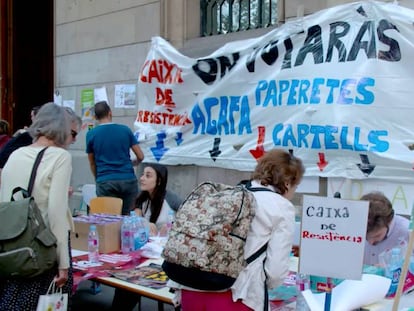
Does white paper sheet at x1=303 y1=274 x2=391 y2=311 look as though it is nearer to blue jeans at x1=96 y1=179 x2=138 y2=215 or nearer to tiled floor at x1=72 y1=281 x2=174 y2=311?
tiled floor at x1=72 y1=281 x2=174 y2=311

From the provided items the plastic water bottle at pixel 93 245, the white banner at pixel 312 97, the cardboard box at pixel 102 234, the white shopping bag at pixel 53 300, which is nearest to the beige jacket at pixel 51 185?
the white shopping bag at pixel 53 300

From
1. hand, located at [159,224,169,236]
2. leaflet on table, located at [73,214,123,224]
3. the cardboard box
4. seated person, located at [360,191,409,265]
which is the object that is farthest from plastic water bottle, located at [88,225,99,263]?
seated person, located at [360,191,409,265]

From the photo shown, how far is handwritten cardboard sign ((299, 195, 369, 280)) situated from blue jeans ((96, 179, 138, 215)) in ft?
13.0

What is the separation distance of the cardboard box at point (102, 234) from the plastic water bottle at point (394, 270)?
201 centimetres

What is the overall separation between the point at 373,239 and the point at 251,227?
1.37m

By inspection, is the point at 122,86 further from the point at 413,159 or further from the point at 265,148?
the point at 413,159

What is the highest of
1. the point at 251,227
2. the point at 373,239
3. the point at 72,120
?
the point at 72,120

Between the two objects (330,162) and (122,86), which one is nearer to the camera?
(330,162)

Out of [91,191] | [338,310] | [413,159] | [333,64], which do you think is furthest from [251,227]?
[91,191]

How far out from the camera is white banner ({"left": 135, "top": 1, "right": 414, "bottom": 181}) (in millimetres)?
4719

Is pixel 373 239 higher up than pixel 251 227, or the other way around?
pixel 251 227

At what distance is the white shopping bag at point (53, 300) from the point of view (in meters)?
2.94

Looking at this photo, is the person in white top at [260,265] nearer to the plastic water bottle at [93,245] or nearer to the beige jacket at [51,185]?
the beige jacket at [51,185]

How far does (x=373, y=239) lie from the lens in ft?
11.6
